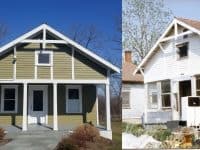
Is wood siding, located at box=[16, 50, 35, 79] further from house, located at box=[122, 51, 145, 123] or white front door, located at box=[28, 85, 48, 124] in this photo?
house, located at box=[122, 51, 145, 123]

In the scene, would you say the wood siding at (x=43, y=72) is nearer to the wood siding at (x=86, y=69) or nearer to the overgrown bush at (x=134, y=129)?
the wood siding at (x=86, y=69)

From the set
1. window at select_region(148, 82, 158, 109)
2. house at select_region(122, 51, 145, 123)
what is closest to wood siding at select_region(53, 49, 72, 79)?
house at select_region(122, 51, 145, 123)

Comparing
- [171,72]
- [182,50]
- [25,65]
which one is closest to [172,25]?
[182,50]

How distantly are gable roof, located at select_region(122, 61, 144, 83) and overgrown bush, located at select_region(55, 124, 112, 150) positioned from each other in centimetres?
88

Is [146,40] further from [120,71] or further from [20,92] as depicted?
[20,92]

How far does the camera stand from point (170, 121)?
11297 millimetres

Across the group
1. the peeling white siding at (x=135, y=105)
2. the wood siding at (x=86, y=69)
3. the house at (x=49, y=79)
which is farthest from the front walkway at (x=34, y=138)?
the wood siding at (x=86, y=69)

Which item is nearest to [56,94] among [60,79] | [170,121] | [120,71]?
[60,79]

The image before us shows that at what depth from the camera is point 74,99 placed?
40.1ft

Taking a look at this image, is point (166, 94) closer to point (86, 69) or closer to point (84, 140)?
point (84, 140)

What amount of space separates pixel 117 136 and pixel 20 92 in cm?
181

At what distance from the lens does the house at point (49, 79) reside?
1203 cm

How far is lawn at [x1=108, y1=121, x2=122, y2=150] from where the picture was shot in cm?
1145

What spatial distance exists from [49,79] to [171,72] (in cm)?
210
